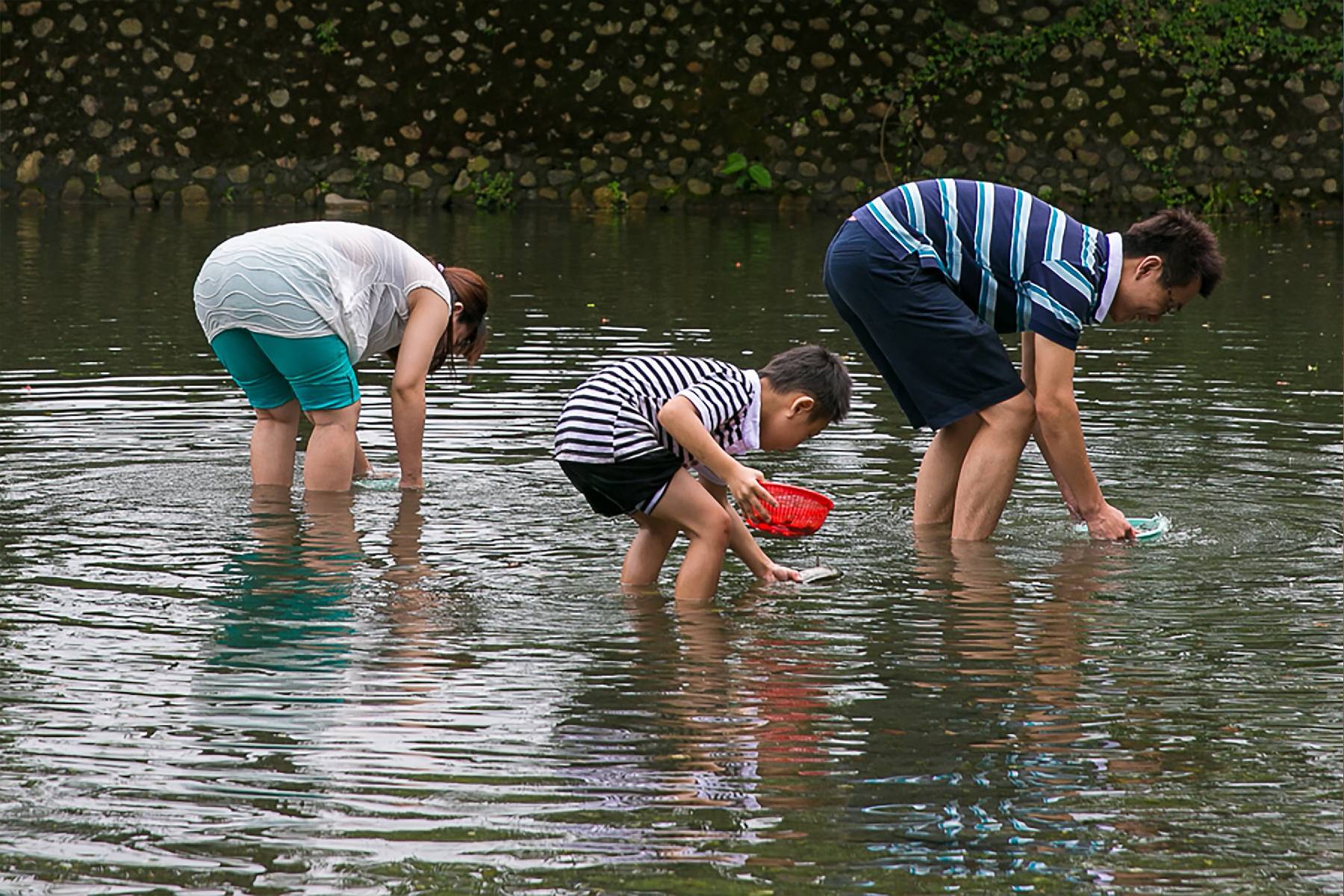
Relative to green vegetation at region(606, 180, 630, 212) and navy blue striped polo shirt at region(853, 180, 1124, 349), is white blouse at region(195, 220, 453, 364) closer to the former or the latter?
navy blue striped polo shirt at region(853, 180, 1124, 349)

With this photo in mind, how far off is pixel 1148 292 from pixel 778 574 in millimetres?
1496

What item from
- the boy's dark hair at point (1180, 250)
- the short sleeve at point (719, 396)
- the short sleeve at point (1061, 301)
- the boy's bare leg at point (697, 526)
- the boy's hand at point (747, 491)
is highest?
the boy's dark hair at point (1180, 250)

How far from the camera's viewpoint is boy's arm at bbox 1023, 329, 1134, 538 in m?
6.20

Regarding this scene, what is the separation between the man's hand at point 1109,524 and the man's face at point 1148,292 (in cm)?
62

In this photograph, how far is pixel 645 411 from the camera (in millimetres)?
5410

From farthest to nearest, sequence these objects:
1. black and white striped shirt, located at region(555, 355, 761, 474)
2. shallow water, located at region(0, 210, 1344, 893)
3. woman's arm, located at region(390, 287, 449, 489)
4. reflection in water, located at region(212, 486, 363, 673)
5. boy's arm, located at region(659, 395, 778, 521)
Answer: woman's arm, located at region(390, 287, 449, 489) < black and white striped shirt, located at region(555, 355, 761, 474) < boy's arm, located at region(659, 395, 778, 521) < reflection in water, located at region(212, 486, 363, 673) < shallow water, located at region(0, 210, 1344, 893)

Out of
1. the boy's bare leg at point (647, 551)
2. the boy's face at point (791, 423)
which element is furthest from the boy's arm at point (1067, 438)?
the boy's bare leg at point (647, 551)

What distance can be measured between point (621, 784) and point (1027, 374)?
319cm

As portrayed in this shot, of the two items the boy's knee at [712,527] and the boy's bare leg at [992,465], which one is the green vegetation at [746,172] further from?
the boy's knee at [712,527]

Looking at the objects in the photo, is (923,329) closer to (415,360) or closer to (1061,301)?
(1061,301)

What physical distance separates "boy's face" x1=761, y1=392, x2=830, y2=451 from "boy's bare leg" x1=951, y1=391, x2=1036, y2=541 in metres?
1.05

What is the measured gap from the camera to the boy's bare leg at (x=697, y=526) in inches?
215

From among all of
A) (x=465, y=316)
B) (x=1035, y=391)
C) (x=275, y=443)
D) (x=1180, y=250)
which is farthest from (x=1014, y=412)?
(x=275, y=443)

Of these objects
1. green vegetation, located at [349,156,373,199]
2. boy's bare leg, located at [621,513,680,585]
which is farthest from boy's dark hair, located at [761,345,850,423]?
green vegetation, located at [349,156,373,199]
